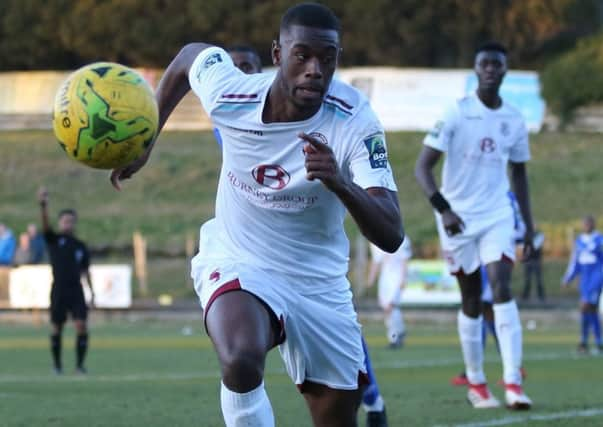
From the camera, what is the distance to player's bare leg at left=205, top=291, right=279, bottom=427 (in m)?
6.37

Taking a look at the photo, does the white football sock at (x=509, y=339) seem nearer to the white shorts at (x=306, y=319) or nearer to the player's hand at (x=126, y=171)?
the white shorts at (x=306, y=319)

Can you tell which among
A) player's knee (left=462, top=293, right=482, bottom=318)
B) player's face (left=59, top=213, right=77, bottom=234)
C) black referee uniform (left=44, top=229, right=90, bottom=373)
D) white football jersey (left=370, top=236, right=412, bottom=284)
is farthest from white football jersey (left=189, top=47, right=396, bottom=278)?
white football jersey (left=370, top=236, right=412, bottom=284)

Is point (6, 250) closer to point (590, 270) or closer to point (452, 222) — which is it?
point (590, 270)

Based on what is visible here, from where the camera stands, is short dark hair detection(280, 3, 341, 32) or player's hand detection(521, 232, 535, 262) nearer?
short dark hair detection(280, 3, 341, 32)

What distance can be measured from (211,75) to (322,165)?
147cm

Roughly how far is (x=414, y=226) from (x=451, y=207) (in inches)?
1018

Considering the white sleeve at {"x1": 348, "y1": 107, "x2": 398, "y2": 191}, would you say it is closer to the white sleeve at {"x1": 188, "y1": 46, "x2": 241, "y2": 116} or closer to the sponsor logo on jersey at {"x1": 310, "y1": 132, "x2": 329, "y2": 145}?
the sponsor logo on jersey at {"x1": 310, "y1": 132, "x2": 329, "y2": 145}

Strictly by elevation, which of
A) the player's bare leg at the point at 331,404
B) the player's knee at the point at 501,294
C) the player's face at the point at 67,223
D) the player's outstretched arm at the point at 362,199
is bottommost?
the player's face at the point at 67,223

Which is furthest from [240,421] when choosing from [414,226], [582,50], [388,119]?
[582,50]

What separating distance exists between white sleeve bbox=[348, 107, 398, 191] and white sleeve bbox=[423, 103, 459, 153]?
4.76 metres

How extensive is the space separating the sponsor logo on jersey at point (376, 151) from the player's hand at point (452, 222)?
4382 millimetres

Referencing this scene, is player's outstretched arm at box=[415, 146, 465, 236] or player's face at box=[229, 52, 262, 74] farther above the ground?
player's face at box=[229, 52, 262, 74]

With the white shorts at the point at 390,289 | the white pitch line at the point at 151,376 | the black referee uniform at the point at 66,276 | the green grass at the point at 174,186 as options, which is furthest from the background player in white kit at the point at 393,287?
the green grass at the point at 174,186

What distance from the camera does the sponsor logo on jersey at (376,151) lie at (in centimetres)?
658
